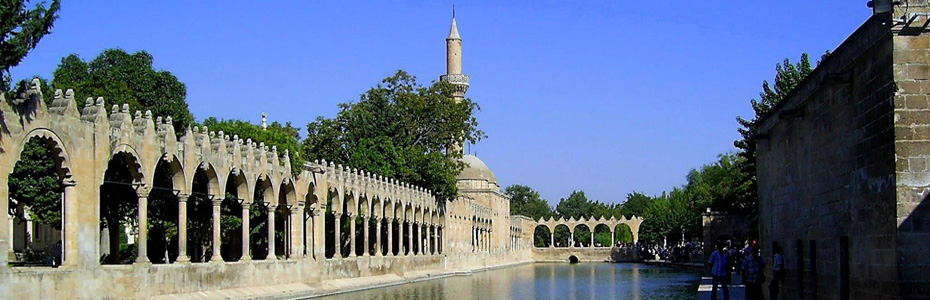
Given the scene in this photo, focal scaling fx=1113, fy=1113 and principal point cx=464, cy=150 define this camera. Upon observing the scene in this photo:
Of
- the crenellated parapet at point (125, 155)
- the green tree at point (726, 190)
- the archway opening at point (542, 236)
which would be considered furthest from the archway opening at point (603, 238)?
the crenellated parapet at point (125, 155)

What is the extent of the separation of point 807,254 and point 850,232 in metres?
3.76

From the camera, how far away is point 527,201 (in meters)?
157

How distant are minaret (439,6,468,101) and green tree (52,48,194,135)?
42.2 m

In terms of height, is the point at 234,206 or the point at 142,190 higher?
the point at 142,190

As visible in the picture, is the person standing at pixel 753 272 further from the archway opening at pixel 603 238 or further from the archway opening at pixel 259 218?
the archway opening at pixel 603 238

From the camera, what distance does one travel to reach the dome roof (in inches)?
3319

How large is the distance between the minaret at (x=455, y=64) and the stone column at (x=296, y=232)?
150 feet

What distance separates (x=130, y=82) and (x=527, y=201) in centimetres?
12199

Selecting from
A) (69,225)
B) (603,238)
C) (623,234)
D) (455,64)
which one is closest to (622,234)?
(623,234)

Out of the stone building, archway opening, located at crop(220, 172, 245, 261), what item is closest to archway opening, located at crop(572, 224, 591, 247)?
archway opening, located at crop(220, 172, 245, 261)

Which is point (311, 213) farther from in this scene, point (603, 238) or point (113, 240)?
point (603, 238)

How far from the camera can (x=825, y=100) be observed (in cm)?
1662

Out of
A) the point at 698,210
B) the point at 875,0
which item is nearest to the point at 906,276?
the point at 875,0

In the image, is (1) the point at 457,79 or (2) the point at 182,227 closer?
(2) the point at 182,227
